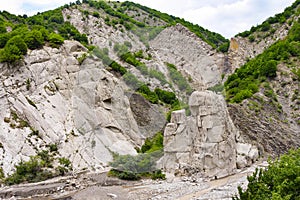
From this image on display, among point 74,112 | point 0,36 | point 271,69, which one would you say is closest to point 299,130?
point 271,69

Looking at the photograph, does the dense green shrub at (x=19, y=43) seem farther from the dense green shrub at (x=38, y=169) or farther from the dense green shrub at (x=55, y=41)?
the dense green shrub at (x=38, y=169)

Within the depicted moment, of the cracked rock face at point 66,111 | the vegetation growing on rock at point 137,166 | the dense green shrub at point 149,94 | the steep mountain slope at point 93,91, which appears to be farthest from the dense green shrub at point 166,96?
the vegetation growing on rock at point 137,166

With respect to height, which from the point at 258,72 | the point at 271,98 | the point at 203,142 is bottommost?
the point at 203,142

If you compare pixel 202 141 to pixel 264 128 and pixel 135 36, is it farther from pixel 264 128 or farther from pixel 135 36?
pixel 135 36

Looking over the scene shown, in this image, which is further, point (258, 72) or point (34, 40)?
point (34, 40)

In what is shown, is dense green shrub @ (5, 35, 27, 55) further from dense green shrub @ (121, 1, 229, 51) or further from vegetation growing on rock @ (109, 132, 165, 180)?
vegetation growing on rock @ (109, 132, 165, 180)

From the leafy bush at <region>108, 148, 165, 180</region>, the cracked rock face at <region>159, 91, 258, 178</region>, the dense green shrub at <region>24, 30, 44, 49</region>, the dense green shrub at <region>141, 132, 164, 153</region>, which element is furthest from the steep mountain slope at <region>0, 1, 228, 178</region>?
the leafy bush at <region>108, 148, 165, 180</region>

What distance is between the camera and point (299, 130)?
104ft

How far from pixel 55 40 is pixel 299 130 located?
26.7 m

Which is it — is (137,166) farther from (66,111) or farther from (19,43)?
(19,43)

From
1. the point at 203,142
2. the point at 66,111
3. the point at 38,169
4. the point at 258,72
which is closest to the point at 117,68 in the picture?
the point at 66,111

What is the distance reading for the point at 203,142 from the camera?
2766 cm

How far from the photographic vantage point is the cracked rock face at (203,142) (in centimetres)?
2708

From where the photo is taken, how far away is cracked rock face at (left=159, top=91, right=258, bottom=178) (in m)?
27.1
